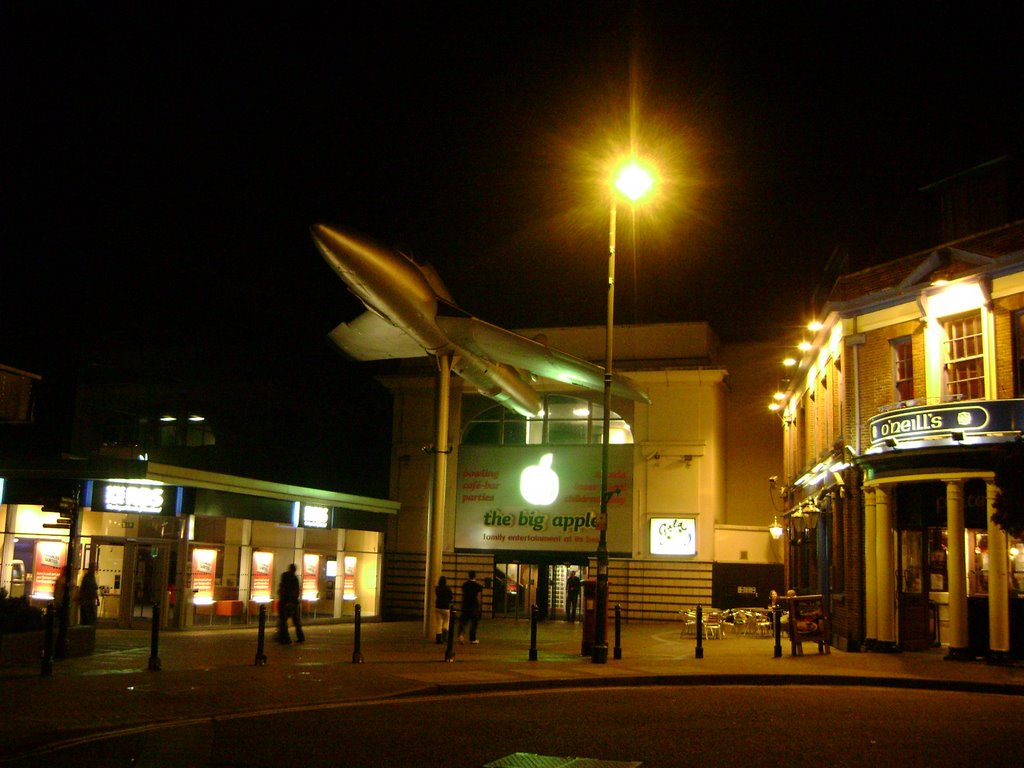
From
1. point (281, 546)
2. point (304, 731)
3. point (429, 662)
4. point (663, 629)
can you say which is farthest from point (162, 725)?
point (663, 629)

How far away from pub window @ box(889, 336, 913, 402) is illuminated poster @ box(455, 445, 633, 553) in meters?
13.8

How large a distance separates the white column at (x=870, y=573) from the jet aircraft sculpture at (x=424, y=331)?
739cm

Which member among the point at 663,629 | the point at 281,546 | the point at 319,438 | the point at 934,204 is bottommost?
the point at 663,629

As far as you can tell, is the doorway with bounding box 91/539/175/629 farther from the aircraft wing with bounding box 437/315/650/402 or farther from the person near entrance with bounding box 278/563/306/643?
the aircraft wing with bounding box 437/315/650/402

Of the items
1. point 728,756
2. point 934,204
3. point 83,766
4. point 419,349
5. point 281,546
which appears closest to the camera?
point 83,766

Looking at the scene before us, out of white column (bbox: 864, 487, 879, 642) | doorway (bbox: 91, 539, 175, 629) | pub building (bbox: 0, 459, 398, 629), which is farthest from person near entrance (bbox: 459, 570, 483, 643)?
white column (bbox: 864, 487, 879, 642)

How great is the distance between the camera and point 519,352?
2447cm

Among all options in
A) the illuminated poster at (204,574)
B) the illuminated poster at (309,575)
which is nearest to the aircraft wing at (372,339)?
the illuminated poster at (204,574)

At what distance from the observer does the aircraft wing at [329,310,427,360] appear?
2539 cm

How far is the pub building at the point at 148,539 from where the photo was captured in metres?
23.9

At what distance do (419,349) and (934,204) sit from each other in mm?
12776

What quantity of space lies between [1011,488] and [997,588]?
9.71 feet

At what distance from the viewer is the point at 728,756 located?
934 centimetres

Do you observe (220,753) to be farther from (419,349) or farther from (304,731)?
(419,349)
